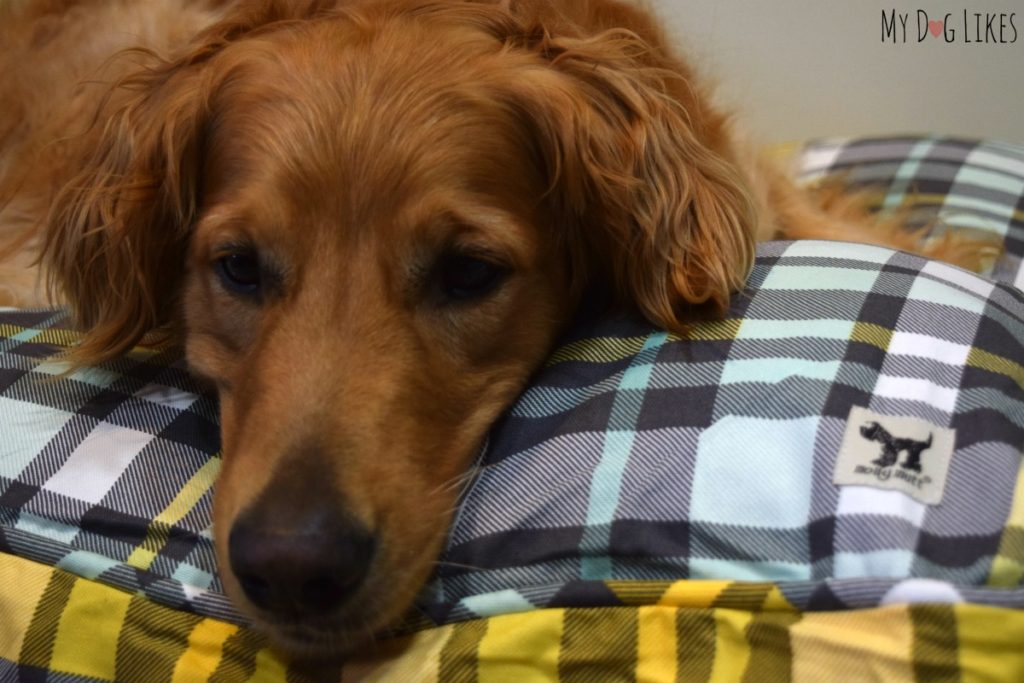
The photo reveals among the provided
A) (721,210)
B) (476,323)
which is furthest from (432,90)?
(721,210)

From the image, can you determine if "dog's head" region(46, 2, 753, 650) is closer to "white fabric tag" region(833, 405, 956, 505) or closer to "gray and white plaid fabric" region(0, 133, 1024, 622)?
"gray and white plaid fabric" region(0, 133, 1024, 622)

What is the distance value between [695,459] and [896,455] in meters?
0.26

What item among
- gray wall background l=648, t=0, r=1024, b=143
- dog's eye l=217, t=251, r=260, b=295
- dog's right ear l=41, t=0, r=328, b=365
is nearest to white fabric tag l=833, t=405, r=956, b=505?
dog's eye l=217, t=251, r=260, b=295

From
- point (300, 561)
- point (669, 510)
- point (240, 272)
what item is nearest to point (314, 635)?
point (300, 561)

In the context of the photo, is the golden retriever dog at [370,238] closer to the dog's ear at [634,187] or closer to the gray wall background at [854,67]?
the dog's ear at [634,187]

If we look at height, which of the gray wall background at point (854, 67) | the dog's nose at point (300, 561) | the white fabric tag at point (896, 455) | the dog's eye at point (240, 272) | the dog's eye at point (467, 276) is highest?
the dog's eye at point (240, 272)

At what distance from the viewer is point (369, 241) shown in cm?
145

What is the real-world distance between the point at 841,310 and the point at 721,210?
300mm

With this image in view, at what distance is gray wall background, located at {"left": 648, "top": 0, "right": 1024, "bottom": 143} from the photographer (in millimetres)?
3033

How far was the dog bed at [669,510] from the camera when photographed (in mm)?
1175

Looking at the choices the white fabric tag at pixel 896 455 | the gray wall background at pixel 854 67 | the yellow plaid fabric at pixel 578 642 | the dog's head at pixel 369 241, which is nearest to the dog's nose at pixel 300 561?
the dog's head at pixel 369 241

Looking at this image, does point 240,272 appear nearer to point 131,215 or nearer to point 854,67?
point 131,215

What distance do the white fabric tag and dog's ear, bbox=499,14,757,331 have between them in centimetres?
37

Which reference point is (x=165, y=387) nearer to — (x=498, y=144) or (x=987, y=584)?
(x=498, y=144)
